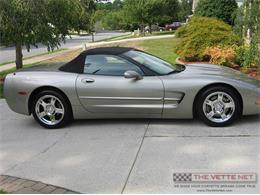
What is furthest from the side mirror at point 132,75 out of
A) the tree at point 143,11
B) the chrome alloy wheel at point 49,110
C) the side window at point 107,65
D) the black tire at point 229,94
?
the tree at point 143,11

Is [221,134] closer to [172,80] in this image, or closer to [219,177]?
[172,80]

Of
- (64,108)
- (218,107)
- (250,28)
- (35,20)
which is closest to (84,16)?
(35,20)

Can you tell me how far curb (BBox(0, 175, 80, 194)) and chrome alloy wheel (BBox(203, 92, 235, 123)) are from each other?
2.73 meters

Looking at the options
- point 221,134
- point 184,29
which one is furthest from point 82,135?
point 184,29

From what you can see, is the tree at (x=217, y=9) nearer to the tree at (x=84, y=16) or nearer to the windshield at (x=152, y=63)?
the tree at (x=84, y=16)

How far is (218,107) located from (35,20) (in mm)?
6793

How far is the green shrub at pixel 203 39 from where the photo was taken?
486 inches

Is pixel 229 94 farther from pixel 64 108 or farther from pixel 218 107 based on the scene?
pixel 64 108

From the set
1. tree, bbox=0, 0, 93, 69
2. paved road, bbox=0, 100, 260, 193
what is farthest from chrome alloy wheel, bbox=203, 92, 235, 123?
tree, bbox=0, 0, 93, 69

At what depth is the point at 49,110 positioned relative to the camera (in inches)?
273

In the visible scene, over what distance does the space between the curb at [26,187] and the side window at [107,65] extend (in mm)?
2487

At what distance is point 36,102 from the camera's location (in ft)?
22.7

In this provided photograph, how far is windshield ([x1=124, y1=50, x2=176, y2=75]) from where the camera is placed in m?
6.77

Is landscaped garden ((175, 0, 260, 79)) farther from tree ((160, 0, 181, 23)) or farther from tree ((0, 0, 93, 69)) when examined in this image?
tree ((160, 0, 181, 23))
